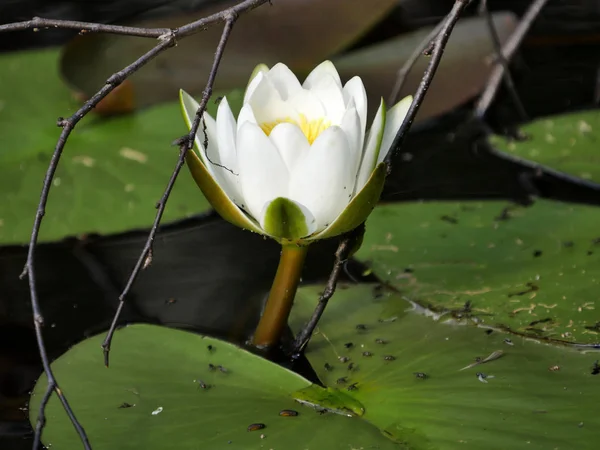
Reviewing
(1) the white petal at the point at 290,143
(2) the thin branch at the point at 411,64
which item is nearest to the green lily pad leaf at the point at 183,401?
(1) the white petal at the point at 290,143

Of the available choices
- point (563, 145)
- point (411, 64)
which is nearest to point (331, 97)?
point (411, 64)

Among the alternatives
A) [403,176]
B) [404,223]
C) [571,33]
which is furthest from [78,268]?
[571,33]

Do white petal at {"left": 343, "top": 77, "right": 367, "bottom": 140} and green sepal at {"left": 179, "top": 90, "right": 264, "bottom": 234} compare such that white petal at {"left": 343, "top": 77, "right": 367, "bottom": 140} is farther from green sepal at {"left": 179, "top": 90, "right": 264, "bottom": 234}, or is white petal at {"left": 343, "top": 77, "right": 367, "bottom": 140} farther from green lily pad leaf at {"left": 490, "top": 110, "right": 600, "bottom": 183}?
green lily pad leaf at {"left": 490, "top": 110, "right": 600, "bottom": 183}

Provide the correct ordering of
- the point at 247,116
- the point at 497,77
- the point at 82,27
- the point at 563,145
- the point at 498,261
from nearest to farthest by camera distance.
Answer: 1. the point at 82,27
2. the point at 247,116
3. the point at 498,261
4. the point at 563,145
5. the point at 497,77

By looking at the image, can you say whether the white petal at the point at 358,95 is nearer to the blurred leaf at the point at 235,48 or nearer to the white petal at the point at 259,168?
the white petal at the point at 259,168

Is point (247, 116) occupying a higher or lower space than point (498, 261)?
higher

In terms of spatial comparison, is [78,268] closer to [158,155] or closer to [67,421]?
[158,155]

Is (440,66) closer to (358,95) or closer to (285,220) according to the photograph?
(358,95)
